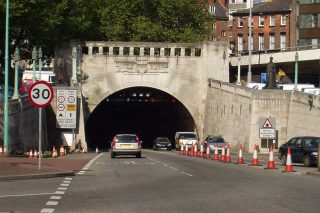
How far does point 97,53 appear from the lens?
72.7m

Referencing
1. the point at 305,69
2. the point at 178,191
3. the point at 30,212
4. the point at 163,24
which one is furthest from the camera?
the point at 163,24

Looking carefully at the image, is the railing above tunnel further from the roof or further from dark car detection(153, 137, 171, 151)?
the roof

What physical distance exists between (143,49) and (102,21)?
1552 cm

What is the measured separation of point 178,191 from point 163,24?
72.8 m

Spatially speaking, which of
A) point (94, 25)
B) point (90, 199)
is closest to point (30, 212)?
point (90, 199)

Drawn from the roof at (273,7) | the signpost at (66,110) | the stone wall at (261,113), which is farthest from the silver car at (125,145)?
the roof at (273,7)

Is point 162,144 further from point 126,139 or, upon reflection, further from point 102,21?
point 126,139

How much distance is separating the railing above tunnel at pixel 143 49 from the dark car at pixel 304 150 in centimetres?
3531

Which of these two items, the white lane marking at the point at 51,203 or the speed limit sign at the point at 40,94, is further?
the speed limit sign at the point at 40,94

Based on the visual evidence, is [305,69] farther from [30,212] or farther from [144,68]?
[30,212]

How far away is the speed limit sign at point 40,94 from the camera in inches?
1029

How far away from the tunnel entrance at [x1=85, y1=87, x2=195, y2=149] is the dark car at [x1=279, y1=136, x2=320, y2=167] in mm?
42052

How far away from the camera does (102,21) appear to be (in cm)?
8731

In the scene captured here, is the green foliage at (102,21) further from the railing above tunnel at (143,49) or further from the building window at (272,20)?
the building window at (272,20)
